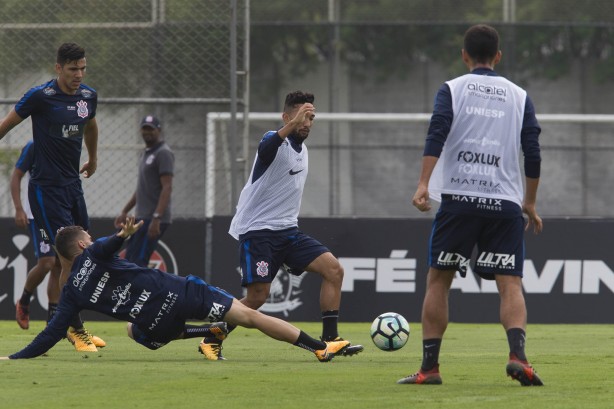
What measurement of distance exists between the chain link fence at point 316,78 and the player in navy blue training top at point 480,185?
24.0 feet

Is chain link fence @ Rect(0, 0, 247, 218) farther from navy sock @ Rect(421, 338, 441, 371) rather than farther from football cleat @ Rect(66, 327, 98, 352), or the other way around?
navy sock @ Rect(421, 338, 441, 371)

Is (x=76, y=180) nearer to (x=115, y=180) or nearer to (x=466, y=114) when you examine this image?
(x=466, y=114)

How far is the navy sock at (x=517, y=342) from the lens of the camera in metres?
6.87

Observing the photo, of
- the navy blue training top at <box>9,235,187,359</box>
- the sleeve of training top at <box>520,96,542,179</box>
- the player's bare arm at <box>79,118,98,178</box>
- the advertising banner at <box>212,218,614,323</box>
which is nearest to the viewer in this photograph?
the sleeve of training top at <box>520,96,542,179</box>

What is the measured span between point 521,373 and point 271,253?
310cm

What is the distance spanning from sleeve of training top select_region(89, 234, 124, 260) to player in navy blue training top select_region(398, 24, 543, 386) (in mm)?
2080

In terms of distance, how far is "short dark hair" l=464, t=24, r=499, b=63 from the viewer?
7082 millimetres

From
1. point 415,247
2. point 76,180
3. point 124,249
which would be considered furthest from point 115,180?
point 76,180

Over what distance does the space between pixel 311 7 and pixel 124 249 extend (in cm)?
1075

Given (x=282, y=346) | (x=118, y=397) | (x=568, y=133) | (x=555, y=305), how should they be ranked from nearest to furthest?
(x=118, y=397) < (x=282, y=346) < (x=555, y=305) < (x=568, y=133)

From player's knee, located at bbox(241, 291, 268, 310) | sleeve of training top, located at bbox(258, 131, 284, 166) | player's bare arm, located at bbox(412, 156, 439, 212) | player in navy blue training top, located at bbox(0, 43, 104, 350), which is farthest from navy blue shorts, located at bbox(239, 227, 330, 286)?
player's bare arm, located at bbox(412, 156, 439, 212)

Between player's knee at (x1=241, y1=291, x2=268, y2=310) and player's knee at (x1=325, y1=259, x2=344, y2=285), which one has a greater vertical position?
player's knee at (x1=325, y1=259, x2=344, y2=285)

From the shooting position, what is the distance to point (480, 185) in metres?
7.04

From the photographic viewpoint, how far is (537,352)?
9805 mm
